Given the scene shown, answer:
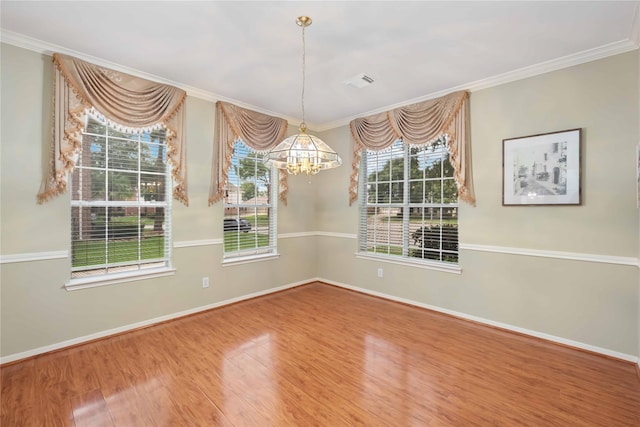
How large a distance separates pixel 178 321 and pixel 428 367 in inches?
110

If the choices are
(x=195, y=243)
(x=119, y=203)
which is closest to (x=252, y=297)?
(x=195, y=243)

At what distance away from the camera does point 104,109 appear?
2998 mm

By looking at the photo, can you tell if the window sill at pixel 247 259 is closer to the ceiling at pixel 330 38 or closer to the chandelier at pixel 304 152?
the chandelier at pixel 304 152

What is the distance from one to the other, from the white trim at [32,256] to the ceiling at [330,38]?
1.83 meters

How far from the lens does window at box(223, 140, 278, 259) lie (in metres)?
4.21

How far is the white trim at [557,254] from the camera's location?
106 inches

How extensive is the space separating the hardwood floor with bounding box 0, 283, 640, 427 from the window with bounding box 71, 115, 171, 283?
2.68 feet

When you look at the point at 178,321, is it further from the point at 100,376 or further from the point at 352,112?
the point at 352,112

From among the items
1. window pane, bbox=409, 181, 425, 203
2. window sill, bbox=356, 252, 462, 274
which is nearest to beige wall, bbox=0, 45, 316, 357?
window sill, bbox=356, 252, 462, 274

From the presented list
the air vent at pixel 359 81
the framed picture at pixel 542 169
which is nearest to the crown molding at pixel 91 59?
the air vent at pixel 359 81

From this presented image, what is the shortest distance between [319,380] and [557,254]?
8.59 feet

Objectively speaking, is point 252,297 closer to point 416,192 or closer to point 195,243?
point 195,243

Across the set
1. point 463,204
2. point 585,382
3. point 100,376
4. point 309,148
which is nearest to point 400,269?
point 463,204

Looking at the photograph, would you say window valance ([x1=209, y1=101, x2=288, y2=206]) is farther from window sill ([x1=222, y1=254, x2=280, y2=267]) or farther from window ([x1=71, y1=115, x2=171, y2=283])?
window sill ([x1=222, y1=254, x2=280, y2=267])
